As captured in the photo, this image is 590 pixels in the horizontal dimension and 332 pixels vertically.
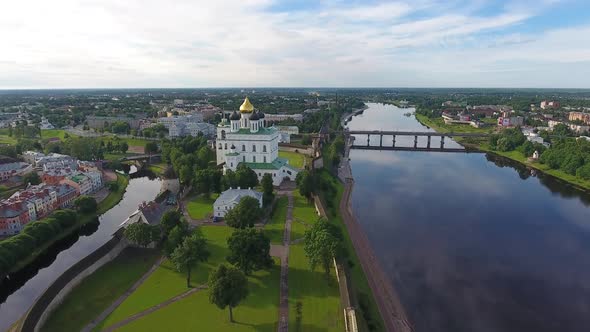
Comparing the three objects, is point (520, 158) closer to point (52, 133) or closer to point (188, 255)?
point (188, 255)

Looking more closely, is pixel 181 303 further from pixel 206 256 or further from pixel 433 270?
pixel 433 270

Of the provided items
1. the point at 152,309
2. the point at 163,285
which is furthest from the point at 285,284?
the point at 152,309

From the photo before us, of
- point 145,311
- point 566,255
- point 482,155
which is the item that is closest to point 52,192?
point 145,311

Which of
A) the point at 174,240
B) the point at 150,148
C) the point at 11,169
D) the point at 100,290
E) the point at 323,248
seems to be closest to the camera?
the point at 100,290

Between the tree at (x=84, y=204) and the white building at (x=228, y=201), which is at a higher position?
the white building at (x=228, y=201)

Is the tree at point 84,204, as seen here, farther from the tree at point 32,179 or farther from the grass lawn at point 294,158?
the grass lawn at point 294,158

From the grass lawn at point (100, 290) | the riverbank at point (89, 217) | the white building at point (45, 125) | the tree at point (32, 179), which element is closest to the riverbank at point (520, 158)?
the grass lawn at point (100, 290)
